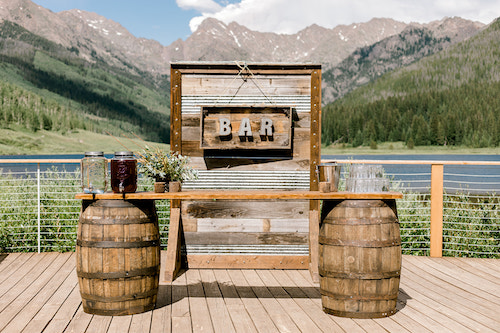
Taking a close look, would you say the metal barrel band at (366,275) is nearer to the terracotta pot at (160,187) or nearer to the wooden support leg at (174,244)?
the terracotta pot at (160,187)

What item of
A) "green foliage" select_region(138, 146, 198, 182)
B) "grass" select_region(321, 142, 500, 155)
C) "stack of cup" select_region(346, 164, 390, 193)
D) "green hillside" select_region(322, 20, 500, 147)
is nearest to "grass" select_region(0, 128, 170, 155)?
"grass" select_region(321, 142, 500, 155)

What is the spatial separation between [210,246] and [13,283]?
6.60ft

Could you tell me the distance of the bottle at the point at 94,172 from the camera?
3.56 meters

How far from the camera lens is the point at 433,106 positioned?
111 m

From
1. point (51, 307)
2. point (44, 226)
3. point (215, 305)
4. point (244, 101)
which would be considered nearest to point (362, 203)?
point (215, 305)

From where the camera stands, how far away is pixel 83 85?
19625cm

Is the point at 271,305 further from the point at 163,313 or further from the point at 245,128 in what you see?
the point at 245,128

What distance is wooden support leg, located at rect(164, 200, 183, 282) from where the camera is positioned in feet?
15.4

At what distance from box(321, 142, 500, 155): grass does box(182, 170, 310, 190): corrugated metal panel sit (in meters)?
90.3

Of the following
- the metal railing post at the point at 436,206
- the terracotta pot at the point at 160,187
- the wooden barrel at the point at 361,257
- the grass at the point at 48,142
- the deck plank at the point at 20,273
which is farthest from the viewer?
the grass at the point at 48,142

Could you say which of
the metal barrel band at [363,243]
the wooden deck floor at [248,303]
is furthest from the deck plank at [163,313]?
the metal barrel band at [363,243]

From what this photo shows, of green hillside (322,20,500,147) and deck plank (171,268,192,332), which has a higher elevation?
green hillside (322,20,500,147)

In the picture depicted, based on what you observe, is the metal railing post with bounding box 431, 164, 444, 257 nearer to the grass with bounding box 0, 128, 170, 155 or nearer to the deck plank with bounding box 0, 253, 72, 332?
the deck plank with bounding box 0, 253, 72, 332

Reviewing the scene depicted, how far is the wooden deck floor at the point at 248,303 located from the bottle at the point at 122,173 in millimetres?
990
